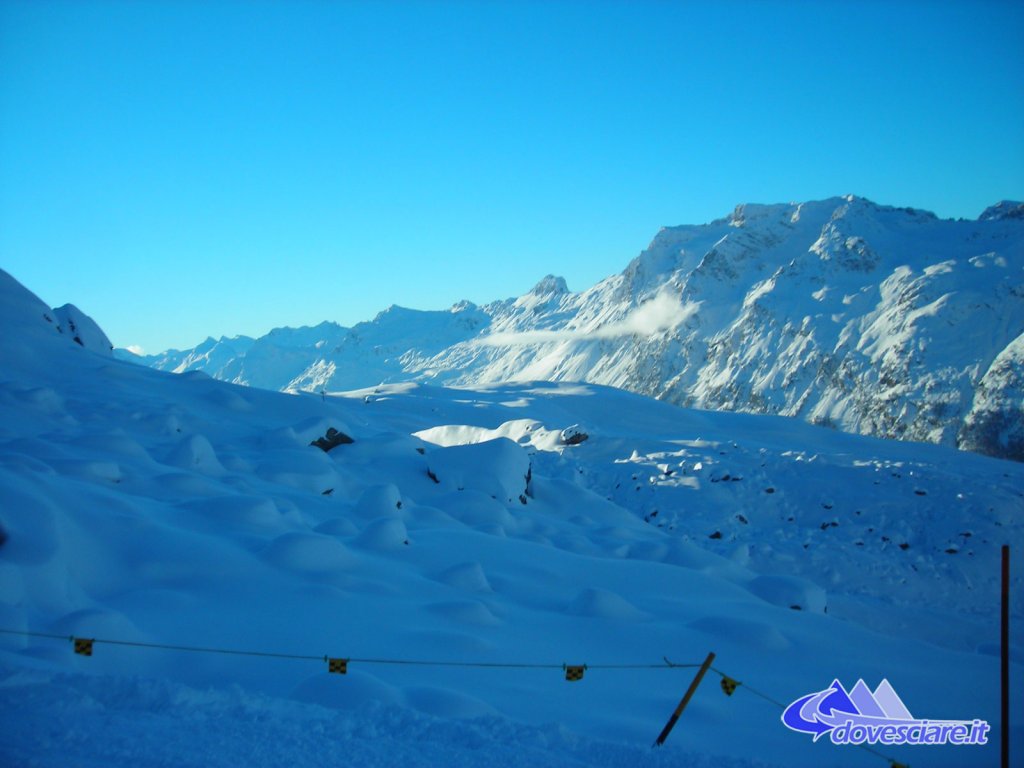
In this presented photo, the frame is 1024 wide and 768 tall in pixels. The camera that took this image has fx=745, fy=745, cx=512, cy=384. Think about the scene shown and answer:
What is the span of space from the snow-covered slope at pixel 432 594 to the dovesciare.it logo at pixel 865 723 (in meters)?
0.21

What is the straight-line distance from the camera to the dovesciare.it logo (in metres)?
7.12

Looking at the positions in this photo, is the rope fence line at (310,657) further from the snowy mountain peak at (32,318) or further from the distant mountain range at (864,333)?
the distant mountain range at (864,333)

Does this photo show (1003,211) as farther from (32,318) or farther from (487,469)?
(32,318)

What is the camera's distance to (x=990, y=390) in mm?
96312

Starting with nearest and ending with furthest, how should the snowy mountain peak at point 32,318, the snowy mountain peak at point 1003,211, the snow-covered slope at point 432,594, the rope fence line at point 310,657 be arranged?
1. the snow-covered slope at point 432,594
2. the rope fence line at point 310,657
3. the snowy mountain peak at point 32,318
4. the snowy mountain peak at point 1003,211

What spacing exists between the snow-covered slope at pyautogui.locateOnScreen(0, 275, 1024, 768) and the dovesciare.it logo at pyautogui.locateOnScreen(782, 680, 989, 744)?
207mm

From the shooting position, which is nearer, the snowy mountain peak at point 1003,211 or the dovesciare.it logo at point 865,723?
the dovesciare.it logo at point 865,723

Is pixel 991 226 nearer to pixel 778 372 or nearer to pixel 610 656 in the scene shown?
pixel 778 372

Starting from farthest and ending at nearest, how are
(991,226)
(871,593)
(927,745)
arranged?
(991,226) → (871,593) → (927,745)

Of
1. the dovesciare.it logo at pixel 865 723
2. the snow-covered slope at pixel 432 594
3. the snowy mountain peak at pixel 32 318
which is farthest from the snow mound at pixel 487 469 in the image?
the snowy mountain peak at pixel 32 318

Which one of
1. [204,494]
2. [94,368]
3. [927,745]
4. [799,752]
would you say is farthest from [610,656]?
[94,368]

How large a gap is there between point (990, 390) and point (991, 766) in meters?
106

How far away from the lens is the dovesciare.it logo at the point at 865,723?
7.12m

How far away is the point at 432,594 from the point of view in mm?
10453
